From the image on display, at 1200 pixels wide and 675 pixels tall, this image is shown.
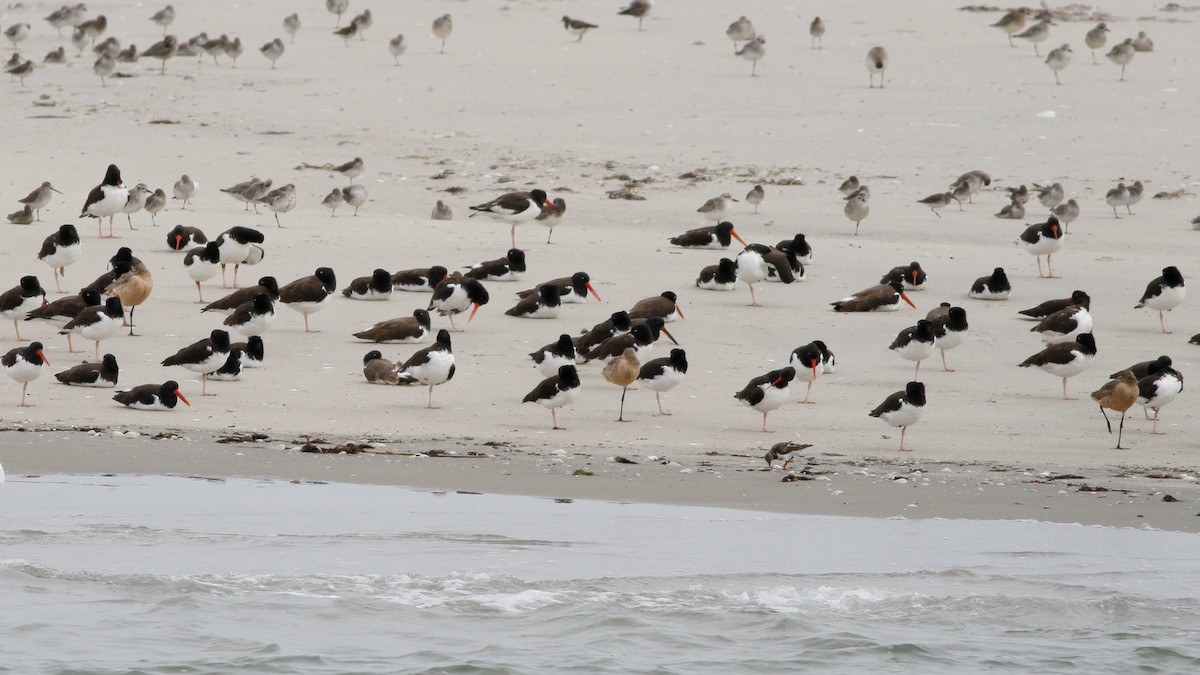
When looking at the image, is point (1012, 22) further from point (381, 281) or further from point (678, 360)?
point (678, 360)

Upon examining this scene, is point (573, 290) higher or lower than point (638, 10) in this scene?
lower

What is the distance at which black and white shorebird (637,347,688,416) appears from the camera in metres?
11.9

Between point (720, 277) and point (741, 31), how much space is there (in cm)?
1282

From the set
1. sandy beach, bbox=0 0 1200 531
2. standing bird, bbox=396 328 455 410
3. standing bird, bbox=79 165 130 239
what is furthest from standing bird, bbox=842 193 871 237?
standing bird, bbox=79 165 130 239

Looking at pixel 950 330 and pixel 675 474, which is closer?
pixel 675 474

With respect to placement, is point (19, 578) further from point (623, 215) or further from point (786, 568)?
point (623, 215)

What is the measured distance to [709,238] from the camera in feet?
58.1

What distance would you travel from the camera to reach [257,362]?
510 inches

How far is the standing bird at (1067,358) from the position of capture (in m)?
12.3

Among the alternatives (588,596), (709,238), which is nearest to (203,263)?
(709,238)

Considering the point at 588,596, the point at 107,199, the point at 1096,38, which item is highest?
the point at 1096,38

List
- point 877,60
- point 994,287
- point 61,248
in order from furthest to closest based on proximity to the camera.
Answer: point 877,60 < point 994,287 < point 61,248

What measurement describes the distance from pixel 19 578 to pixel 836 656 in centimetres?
425

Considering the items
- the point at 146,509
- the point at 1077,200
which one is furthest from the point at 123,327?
the point at 1077,200
